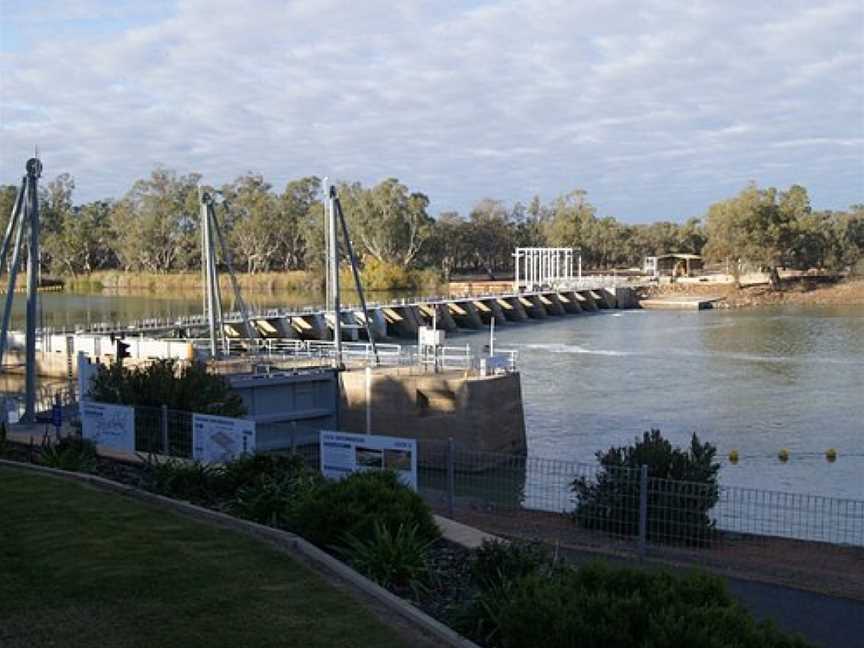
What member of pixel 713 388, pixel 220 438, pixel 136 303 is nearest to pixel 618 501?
pixel 220 438

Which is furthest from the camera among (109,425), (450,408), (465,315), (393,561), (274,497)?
(465,315)

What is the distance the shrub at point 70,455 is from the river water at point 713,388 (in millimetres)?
18130

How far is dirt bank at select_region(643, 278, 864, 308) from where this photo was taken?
11281 cm

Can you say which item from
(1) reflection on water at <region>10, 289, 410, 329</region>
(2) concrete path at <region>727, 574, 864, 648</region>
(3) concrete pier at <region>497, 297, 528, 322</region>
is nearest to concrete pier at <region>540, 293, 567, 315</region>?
(3) concrete pier at <region>497, 297, 528, 322</region>

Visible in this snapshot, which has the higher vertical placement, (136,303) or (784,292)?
(784,292)

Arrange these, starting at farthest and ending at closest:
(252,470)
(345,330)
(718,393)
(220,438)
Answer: (345,330)
(718,393)
(220,438)
(252,470)

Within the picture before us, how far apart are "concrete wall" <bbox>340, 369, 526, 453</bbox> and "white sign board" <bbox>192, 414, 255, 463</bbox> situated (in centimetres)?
1616

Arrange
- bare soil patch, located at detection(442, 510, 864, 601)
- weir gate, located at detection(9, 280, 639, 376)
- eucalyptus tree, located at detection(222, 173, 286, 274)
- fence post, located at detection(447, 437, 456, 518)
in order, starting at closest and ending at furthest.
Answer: bare soil patch, located at detection(442, 510, 864, 601) → fence post, located at detection(447, 437, 456, 518) → weir gate, located at detection(9, 280, 639, 376) → eucalyptus tree, located at detection(222, 173, 286, 274)

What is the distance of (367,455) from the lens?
14.4m

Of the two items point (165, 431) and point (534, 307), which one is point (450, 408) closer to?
point (165, 431)

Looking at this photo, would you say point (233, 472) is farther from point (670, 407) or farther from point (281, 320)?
point (281, 320)

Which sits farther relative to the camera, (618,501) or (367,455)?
(618,501)

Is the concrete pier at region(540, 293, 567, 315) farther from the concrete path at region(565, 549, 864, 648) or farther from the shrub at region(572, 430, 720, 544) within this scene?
the concrete path at region(565, 549, 864, 648)

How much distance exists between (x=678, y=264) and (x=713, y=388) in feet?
379
